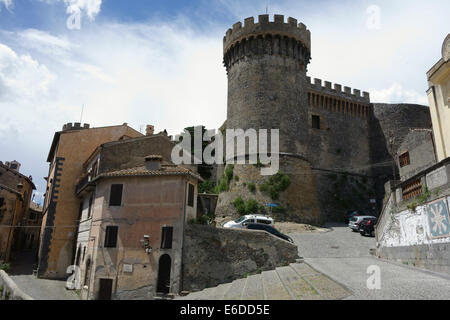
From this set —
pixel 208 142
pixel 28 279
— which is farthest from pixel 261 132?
pixel 28 279

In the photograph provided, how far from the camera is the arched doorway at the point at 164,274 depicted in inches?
661

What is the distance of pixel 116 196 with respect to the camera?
19547mm

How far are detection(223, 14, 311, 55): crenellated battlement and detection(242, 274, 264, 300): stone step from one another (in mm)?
23519

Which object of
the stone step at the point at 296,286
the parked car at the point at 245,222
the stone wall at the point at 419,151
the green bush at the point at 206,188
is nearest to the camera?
the stone step at the point at 296,286

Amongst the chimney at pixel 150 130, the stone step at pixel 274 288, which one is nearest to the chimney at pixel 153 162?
the chimney at pixel 150 130

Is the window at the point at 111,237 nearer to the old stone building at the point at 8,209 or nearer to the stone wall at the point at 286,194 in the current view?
the old stone building at the point at 8,209

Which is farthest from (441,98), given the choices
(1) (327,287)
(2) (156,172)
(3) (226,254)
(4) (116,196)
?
(4) (116,196)

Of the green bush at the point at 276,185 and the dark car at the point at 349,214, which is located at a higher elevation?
the green bush at the point at 276,185

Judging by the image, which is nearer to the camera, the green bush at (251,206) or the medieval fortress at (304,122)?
the green bush at (251,206)

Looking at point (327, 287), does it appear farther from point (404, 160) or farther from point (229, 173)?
point (404, 160)

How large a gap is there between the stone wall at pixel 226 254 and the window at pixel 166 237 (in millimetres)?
835

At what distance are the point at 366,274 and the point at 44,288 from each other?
18.6m

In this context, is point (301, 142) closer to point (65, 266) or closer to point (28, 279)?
point (65, 266)
